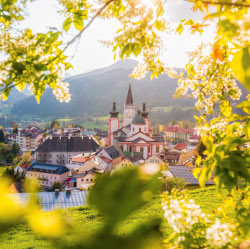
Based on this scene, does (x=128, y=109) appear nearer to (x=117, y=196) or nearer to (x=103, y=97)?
(x=117, y=196)

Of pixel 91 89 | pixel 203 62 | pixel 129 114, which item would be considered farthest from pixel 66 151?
pixel 91 89

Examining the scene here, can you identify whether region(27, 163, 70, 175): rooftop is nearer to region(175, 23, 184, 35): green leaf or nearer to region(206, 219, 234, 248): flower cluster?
region(175, 23, 184, 35): green leaf

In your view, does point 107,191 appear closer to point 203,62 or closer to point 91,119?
point 203,62

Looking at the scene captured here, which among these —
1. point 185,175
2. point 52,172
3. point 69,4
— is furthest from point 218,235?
point 52,172

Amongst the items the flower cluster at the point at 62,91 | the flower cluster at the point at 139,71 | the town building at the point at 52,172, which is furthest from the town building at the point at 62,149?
the flower cluster at the point at 62,91

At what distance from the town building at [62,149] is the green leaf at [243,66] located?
50022 mm

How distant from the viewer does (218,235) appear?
155cm

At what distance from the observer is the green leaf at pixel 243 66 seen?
3.41 ft

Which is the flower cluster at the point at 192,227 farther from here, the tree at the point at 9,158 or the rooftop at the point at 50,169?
the tree at the point at 9,158

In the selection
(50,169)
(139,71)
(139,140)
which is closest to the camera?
(139,71)

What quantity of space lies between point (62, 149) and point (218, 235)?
5105 cm

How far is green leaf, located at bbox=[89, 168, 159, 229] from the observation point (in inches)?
19.8

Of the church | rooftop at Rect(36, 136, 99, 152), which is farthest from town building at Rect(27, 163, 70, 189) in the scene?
rooftop at Rect(36, 136, 99, 152)

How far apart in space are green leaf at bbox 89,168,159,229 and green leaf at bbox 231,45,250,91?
75cm
